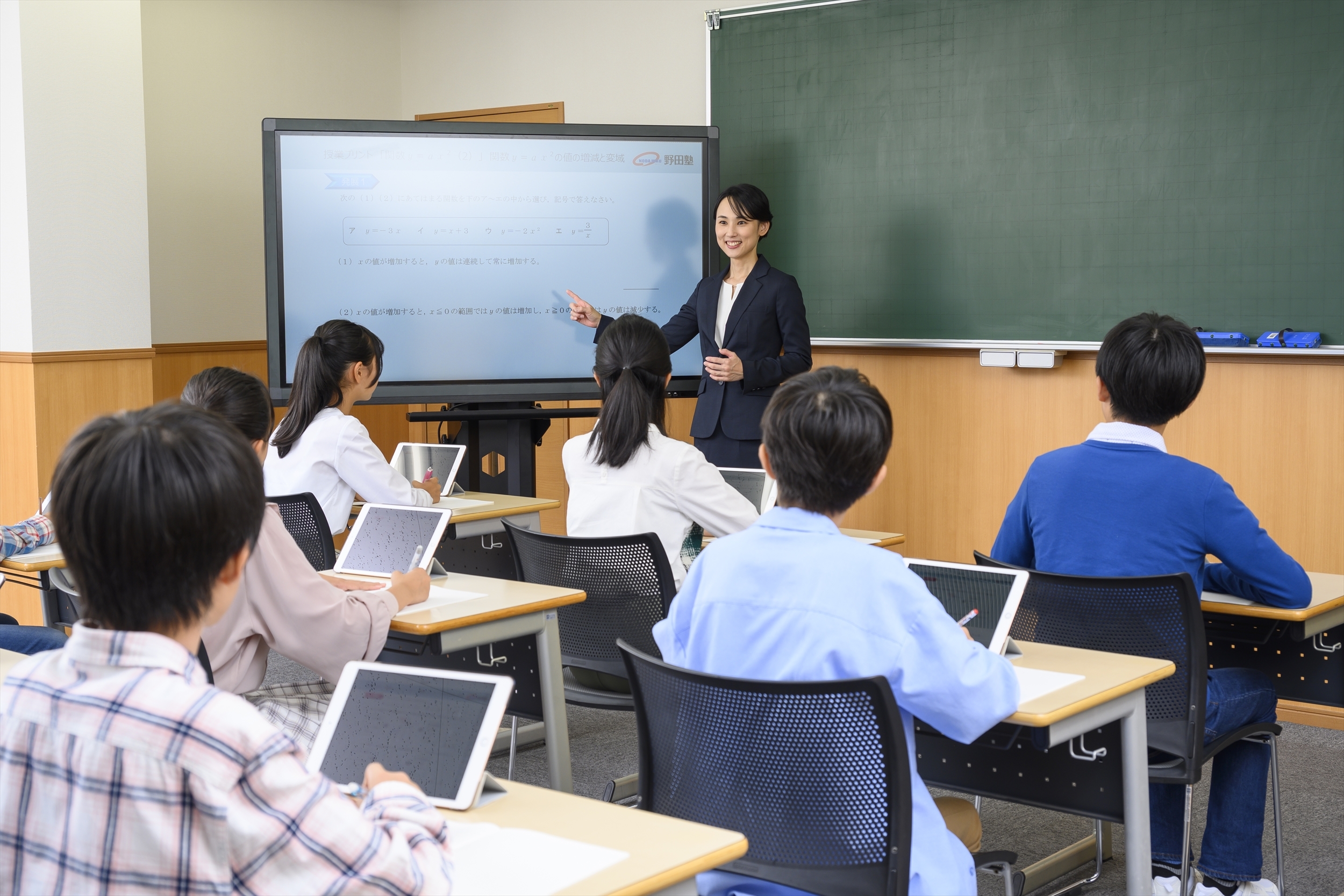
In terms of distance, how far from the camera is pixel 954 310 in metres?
4.73

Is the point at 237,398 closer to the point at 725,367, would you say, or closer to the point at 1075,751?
the point at 1075,751

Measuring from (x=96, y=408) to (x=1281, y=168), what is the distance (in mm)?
4454

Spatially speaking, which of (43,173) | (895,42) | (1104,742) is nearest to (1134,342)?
(1104,742)

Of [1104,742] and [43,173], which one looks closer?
[1104,742]

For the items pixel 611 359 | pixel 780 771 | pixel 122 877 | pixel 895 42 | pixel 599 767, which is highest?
pixel 895 42

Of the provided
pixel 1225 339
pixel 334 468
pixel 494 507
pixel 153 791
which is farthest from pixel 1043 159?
pixel 153 791

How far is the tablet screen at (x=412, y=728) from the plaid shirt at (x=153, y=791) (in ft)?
1.28

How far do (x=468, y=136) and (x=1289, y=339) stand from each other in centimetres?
305

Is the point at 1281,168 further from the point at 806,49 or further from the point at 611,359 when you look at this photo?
the point at 611,359

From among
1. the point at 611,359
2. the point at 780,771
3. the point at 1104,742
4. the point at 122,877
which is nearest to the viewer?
the point at 122,877

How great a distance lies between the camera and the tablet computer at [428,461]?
13.4ft

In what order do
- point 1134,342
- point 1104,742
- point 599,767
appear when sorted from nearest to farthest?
point 1104,742
point 1134,342
point 599,767

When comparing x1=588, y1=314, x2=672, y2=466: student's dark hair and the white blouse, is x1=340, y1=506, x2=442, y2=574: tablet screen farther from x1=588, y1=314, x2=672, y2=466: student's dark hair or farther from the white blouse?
the white blouse

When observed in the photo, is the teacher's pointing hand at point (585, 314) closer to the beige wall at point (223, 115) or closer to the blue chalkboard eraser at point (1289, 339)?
the beige wall at point (223, 115)
